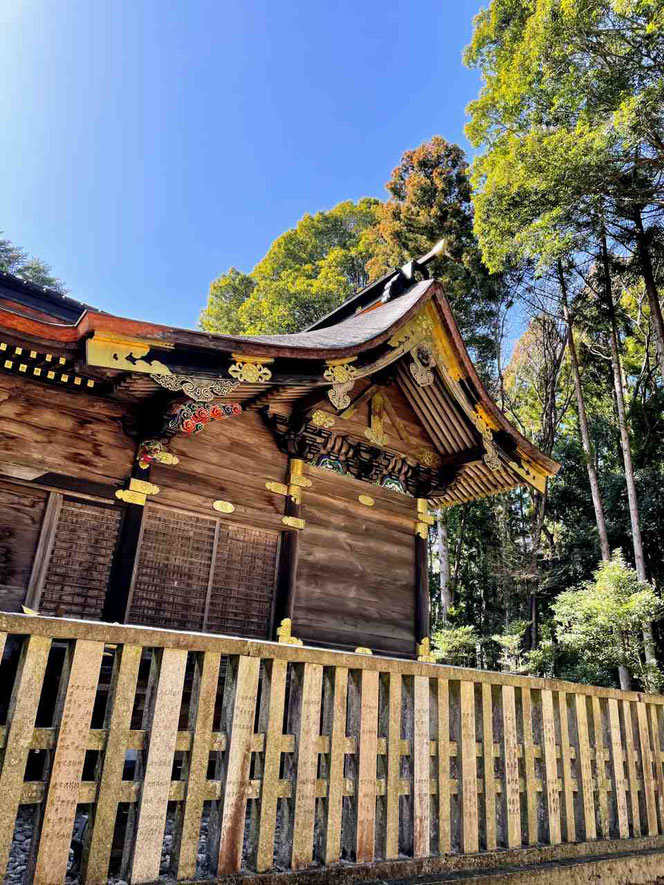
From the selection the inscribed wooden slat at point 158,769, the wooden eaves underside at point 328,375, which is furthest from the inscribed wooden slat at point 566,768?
the wooden eaves underside at point 328,375

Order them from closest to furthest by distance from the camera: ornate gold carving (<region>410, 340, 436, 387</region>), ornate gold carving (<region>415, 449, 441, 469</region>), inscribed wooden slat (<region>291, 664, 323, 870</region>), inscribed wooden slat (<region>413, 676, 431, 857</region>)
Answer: inscribed wooden slat (<region>291, 664, 323, 870</region>)
inscribed wooden slat (<region>413, 676, 431, 857</region>)
ornate gold carving (<region>410, 340, 436, 387</region>)
ornate gold carving (<region>415, 449, 441, 469</region>)

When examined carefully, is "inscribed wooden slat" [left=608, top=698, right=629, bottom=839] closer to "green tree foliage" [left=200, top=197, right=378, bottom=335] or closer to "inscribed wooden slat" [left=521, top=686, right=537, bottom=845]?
"inscribed wooden slat" [left=521, top=686, right=537, bottom=845]

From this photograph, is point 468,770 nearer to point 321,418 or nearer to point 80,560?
point 80,560

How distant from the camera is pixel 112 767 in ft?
7.38

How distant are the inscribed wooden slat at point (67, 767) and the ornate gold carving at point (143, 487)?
145 inches

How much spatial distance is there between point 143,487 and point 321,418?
86.7 inches

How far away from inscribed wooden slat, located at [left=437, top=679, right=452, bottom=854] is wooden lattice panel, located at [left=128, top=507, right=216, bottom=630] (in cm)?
326

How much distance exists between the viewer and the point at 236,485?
6.54 meters

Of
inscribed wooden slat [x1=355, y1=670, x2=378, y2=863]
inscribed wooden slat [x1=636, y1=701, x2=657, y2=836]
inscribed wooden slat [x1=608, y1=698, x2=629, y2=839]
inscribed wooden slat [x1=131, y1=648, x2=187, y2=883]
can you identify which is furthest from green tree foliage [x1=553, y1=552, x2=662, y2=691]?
inscribed wooden slat [x1=131, y1=648, x2=187, y2=883]

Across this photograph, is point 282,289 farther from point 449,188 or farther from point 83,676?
point 83,676

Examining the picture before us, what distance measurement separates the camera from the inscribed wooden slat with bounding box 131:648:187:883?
7.40 ft

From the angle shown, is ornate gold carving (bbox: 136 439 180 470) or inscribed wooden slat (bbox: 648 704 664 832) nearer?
inscribed wooden slat (bbox: 648 704 664 832)

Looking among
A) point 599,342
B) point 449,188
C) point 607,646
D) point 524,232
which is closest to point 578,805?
point 607,646

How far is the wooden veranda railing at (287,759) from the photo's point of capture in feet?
7.16
